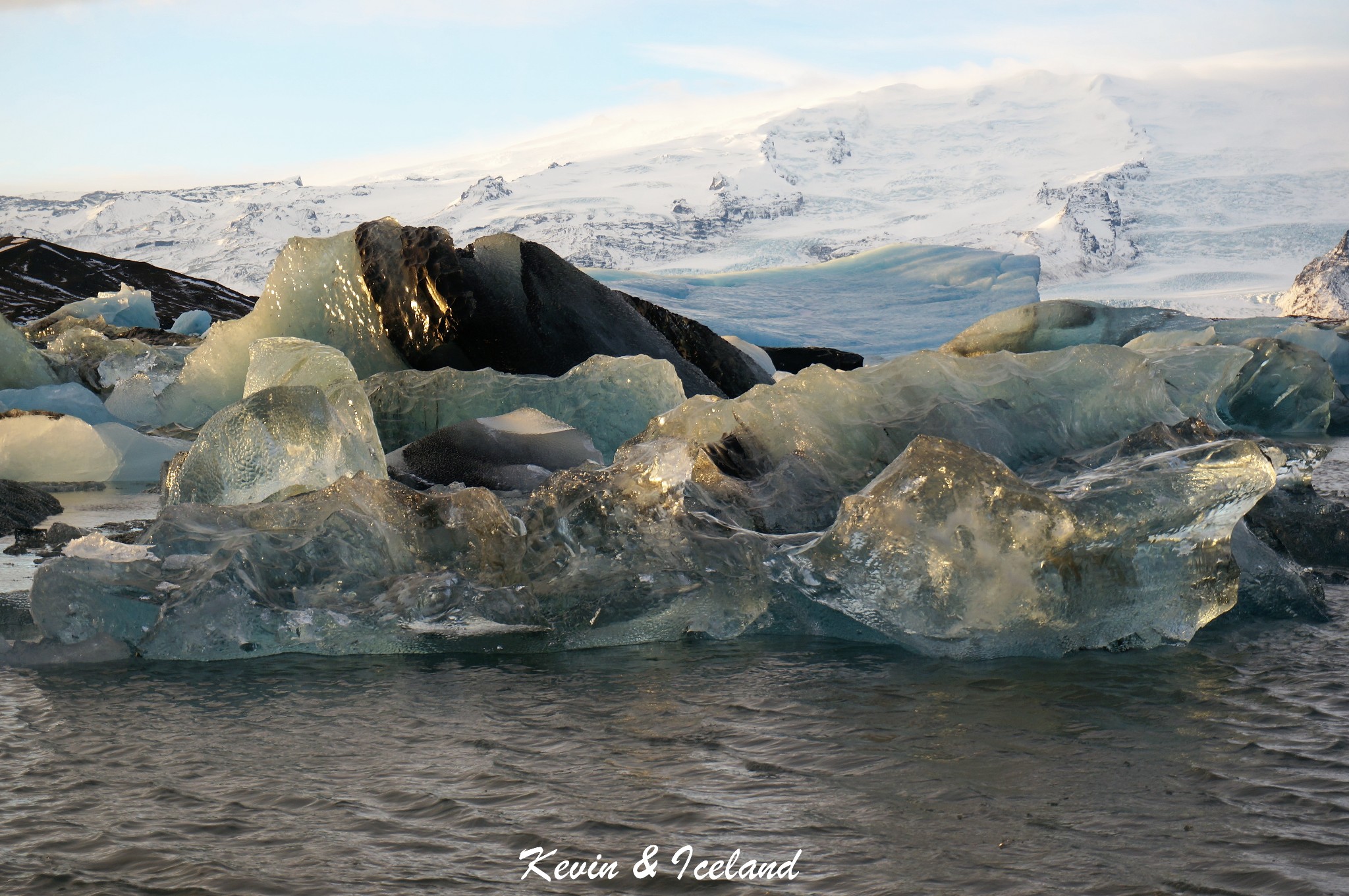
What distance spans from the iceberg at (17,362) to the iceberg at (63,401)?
105cm

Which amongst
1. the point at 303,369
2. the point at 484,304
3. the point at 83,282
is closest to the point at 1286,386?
the point at 484,304

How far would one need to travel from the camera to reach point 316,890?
1823 millimetres

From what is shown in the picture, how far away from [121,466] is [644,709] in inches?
245

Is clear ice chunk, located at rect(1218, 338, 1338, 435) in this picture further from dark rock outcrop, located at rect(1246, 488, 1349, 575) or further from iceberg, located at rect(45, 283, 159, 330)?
iceberg, located at rect(45, 283, 159, 330)

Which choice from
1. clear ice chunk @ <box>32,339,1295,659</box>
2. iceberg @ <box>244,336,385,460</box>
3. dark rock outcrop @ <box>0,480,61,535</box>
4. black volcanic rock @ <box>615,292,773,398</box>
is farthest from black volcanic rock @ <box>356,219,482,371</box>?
clear ice chunk @ <box>32,339,1295,659</box>

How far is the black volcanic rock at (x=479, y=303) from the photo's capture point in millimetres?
7887

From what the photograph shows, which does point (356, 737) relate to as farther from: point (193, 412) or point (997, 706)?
point (193, 412)

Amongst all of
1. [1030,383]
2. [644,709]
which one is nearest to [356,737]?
[644,709]

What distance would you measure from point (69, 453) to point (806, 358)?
432 inches

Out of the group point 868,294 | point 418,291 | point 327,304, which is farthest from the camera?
point 868,294

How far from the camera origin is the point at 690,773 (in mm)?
A: 2305

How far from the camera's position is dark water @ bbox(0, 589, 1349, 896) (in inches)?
74.5

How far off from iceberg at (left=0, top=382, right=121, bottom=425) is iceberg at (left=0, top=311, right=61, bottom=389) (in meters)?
1.05

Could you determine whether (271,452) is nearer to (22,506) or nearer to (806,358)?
(22,506)
